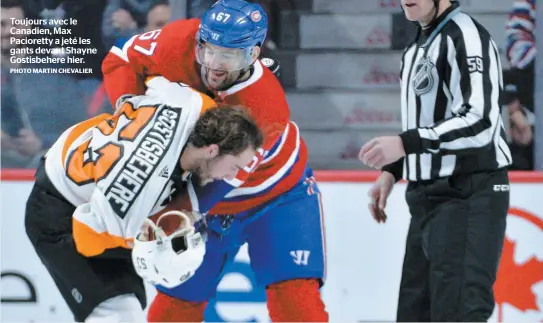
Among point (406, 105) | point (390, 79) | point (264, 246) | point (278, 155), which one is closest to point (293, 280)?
point (264, 246)

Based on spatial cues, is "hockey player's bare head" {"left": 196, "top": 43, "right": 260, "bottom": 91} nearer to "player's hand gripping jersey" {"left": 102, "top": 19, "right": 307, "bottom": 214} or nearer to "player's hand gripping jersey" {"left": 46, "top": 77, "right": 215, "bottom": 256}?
"player's hand gripping jersey" {"left": 102, "top": 19, "right": 307, "bottom": 214}

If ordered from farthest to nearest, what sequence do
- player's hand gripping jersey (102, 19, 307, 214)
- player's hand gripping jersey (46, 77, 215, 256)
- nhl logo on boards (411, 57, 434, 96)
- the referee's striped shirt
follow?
player's hand gripping jersey (102, 19, 307, 214)
nhl logo on boards (411, 57, 434, 96)
the referee's striped shirt
player's hand gripping jersey (46, 77, 215, 256)

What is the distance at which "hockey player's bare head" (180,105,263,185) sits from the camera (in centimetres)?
238

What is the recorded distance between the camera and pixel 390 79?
146 inches

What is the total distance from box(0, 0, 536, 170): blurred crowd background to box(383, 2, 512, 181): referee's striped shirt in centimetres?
81

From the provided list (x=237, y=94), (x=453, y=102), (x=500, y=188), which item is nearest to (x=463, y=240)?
(x=500, y=188)

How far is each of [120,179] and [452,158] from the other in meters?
0.97

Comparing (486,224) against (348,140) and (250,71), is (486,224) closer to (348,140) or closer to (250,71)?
(250,71)

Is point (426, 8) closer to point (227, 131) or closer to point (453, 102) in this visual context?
point (453, 102)

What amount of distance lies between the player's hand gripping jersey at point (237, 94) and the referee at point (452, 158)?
37 centimetres

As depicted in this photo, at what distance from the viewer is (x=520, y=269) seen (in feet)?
11.6

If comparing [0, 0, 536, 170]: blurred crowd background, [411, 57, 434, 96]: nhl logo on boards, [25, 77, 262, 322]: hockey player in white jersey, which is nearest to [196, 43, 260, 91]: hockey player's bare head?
[25, 77, 262, 322]: hockey player in white jersey

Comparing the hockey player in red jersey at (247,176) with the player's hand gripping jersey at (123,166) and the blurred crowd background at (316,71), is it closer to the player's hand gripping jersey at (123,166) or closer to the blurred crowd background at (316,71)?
the player's hand gripping jersey at (123,166)

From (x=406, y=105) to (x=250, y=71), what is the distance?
479 millimetres
